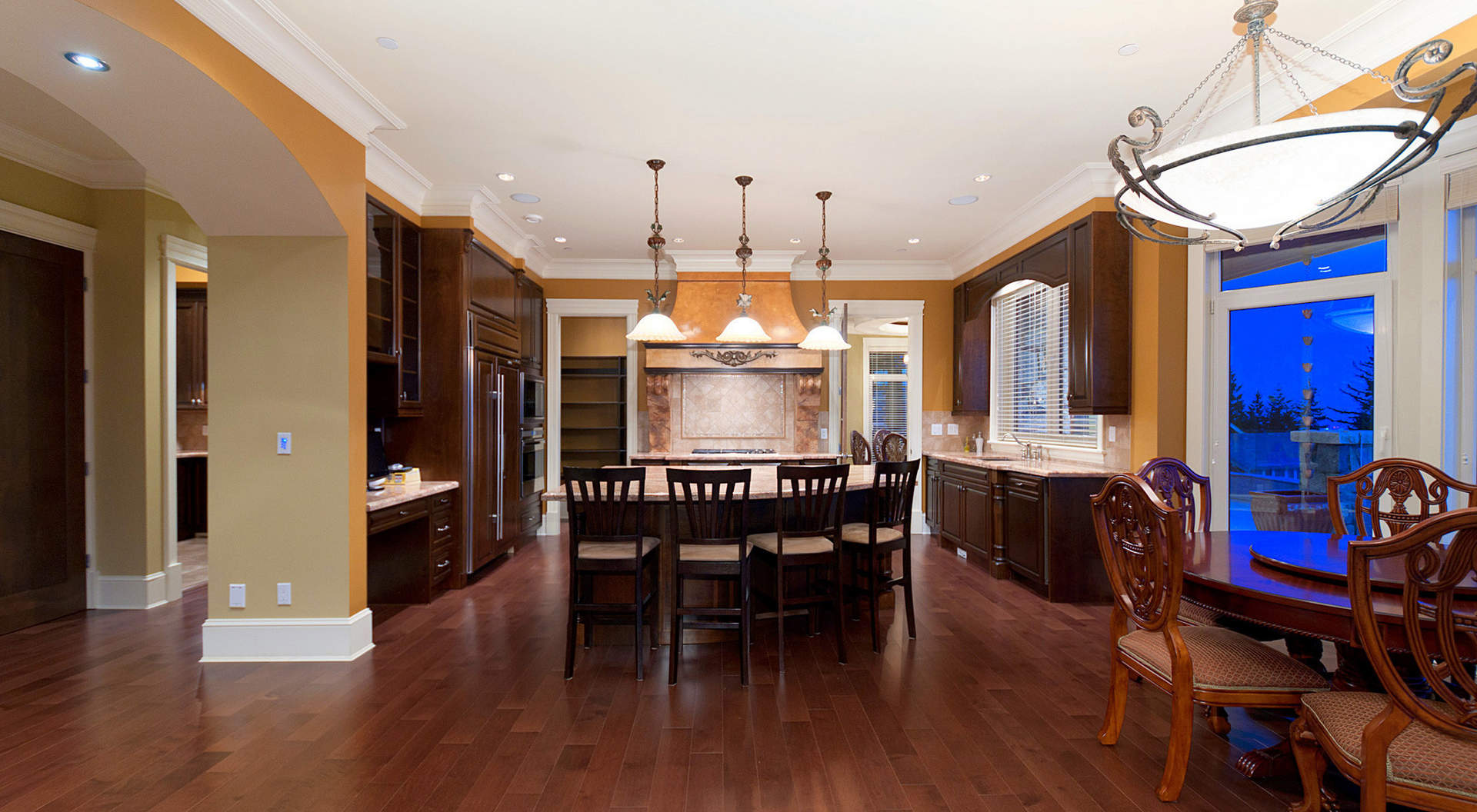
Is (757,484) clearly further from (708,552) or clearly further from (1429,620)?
(1429,620)

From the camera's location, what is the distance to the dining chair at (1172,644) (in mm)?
2131

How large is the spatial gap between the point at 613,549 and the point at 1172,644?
7.60 ft

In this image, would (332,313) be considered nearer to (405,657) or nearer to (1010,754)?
(405,657)

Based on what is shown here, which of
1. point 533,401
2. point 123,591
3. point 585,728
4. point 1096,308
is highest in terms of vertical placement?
point 1096,308

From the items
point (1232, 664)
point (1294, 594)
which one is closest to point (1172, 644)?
point (1232, 664)

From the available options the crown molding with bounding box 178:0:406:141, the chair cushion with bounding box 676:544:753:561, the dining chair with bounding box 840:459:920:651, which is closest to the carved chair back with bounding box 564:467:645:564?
the chair cushion with bounding box 676:544:753:561

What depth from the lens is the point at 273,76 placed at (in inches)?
120

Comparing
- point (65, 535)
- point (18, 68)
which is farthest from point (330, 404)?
point (65, 535)

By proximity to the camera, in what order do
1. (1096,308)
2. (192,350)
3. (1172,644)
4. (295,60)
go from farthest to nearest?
(192,350)
(1096,308)
(295,60)
(1172,644)

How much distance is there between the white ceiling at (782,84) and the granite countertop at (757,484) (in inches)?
76.0

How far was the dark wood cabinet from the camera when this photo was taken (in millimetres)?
7043

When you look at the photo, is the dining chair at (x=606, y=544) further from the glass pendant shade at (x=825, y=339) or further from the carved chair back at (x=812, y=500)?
the glass pendant shade at (x=825, y=339)

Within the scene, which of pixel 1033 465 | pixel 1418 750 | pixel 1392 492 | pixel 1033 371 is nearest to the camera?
pixel 1418 750

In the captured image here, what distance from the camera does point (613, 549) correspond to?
338 cm
